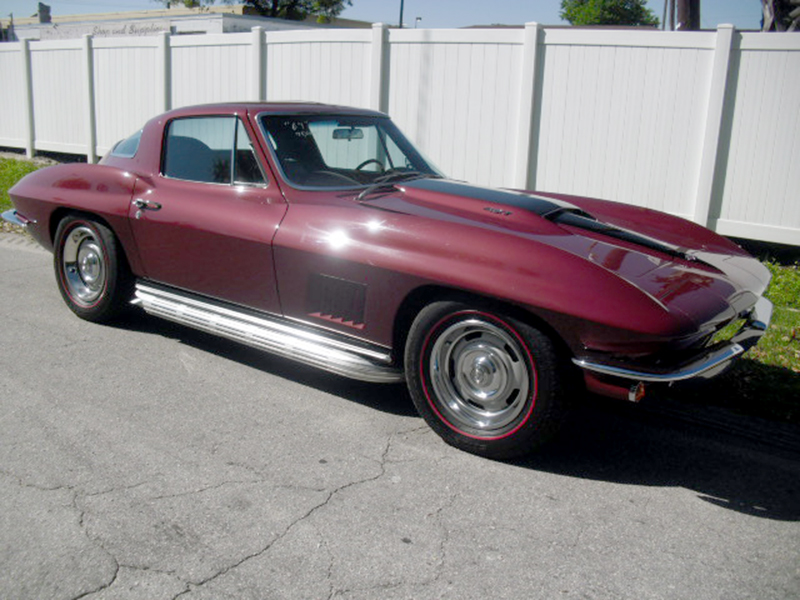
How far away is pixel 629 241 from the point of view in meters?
4.17

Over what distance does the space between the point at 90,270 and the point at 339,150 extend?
2165 mm

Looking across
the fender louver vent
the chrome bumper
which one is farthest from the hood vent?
the fender louver vent

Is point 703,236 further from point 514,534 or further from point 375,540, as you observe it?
point 375,540

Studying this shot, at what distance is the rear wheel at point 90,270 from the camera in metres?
5.40

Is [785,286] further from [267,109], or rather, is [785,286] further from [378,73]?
[378,73]

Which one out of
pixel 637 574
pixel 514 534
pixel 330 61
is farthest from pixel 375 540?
pixel 330 61

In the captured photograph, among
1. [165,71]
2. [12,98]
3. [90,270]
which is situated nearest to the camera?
[90,270]

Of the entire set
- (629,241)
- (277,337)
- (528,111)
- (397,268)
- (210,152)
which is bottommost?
(277,337)

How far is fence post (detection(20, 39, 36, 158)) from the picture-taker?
596 inches

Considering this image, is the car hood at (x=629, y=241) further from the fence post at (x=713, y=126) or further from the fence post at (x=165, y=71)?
the fence post at (x=165, y=71)

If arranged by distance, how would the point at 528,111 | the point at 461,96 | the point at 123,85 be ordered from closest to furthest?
the point at 528,111, the point at 461,96, the point at 123,85

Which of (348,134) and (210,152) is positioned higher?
(348,134)

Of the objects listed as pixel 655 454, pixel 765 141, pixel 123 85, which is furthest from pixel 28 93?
pixel 655 454

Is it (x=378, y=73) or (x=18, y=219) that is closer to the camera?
(x=18, y=219)
